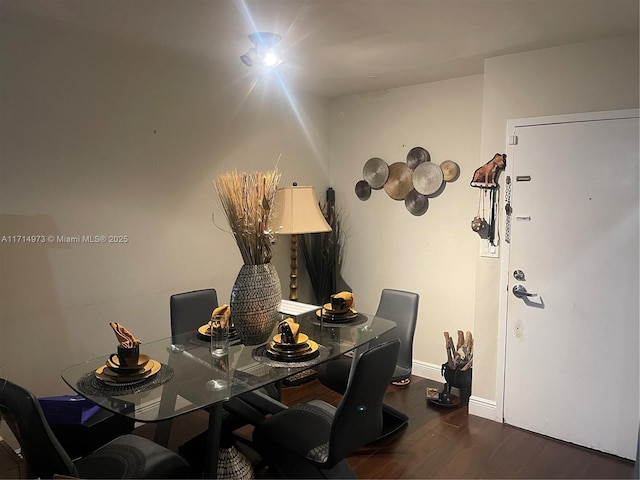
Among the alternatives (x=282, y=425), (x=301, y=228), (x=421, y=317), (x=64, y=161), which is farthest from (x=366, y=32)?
(x=421, y=317)

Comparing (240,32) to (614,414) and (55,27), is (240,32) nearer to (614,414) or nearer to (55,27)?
(55,27)

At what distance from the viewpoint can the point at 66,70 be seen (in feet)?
8.73

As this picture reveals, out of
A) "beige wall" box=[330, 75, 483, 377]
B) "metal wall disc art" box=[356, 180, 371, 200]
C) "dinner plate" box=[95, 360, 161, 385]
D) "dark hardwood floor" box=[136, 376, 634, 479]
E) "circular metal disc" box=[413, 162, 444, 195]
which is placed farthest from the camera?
"metal wall disc art" box=[356, 180, 371, 200]

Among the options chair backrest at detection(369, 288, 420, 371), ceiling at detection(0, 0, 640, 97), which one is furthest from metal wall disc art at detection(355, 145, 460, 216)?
chair backrest at detection(369, 288, 420, 371)

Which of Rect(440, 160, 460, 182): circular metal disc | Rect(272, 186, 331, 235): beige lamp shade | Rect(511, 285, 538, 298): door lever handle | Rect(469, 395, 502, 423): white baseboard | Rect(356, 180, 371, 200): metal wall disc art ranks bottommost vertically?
Rect(469, 395, 502, 423): white baseboard

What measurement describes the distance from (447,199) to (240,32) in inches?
80.2

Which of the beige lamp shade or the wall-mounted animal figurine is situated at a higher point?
the wall-mounted animal figurine

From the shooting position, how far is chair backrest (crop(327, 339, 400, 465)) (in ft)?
6.19

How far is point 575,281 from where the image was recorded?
2783mm

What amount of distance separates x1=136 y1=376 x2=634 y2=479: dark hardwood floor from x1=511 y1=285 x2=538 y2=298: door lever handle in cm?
89

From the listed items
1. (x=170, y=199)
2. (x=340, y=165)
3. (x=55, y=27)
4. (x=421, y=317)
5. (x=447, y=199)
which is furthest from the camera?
(x=340, y=165)

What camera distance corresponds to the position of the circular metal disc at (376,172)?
159 inches

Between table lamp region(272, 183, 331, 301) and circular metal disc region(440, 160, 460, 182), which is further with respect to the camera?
circular metal disc region(440, 160, 460, 182)

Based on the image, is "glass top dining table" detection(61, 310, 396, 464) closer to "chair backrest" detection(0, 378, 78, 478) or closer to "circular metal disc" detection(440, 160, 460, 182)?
Answer: "chair backrest" detection(0, 378, 78, 478)
